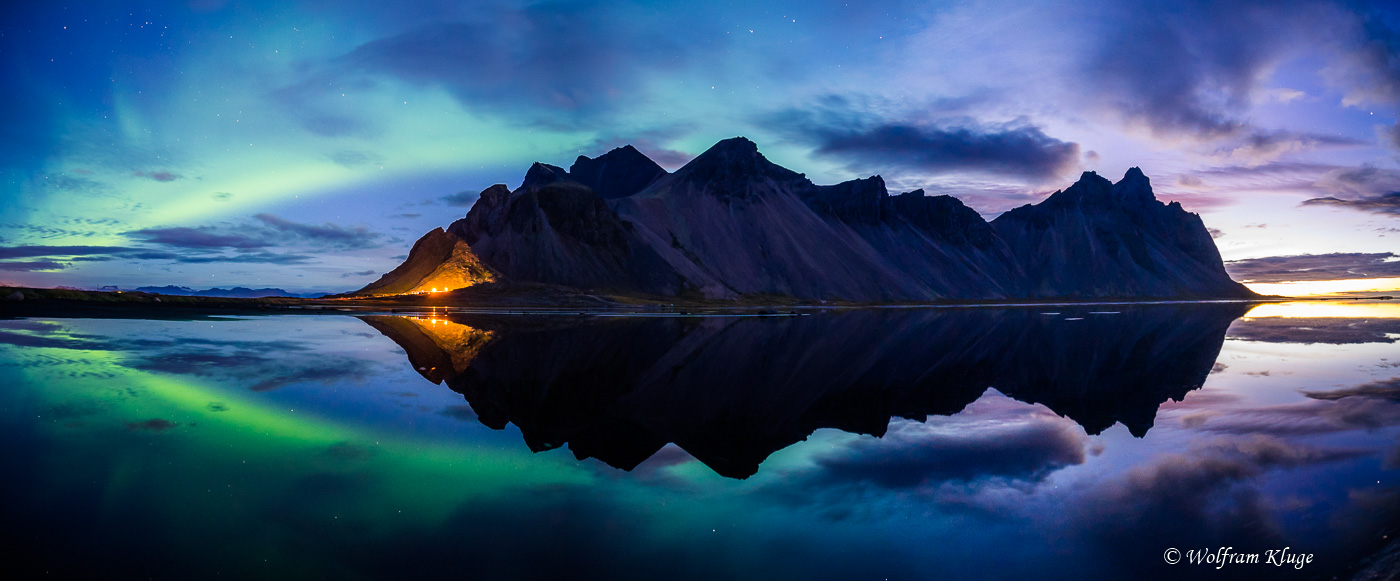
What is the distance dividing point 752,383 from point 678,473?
12.4m

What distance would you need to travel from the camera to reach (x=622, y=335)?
1881 inches

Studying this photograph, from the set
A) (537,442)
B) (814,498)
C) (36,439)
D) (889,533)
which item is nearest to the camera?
(889,533)

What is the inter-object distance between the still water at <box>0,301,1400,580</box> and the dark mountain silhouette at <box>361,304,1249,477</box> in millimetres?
195

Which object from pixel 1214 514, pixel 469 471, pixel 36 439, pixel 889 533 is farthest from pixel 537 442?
pixel 1214 514

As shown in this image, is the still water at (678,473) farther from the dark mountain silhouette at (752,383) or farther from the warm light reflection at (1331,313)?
the warm light reflection at (1331,313)

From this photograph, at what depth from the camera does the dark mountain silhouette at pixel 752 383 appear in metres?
16.1

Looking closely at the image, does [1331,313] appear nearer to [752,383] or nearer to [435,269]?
[752,383]

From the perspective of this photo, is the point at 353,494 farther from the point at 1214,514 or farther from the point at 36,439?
the point at 1214,514

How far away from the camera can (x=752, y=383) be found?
24578mm

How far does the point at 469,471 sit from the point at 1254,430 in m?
19.0

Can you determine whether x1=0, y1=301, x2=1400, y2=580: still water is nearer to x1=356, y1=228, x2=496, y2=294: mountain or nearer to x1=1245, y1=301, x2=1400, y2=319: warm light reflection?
x1=1245, y1=301, x2=1400, y2=319: warm light reflection

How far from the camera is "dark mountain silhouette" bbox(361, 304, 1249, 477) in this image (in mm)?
16078

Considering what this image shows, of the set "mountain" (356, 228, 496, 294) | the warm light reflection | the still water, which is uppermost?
"mountain" (356, 228, 496, 294)

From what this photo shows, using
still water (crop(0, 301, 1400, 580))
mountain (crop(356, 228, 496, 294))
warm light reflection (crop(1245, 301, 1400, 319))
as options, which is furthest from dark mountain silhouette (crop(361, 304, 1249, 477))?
mountain (crop(356, 228, 496, 294))
